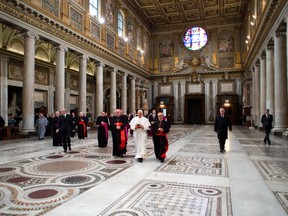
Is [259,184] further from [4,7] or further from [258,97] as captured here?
[258,97]

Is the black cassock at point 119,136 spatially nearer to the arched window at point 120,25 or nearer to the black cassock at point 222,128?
the black cassock at point 222,128

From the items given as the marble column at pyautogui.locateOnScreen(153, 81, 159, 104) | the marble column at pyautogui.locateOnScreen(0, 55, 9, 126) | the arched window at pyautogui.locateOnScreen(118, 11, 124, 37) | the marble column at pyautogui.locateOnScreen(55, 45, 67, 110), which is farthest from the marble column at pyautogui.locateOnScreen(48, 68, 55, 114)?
the marble column at pyautogui.locateOnScreen(153, 81, 159, 104)

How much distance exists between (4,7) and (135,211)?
11509mm

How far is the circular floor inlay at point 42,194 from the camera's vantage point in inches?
153

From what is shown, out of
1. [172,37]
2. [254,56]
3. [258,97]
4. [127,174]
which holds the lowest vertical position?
[127,174]

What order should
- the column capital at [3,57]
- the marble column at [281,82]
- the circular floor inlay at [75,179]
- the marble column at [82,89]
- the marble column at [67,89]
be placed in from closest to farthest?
1. the circular floor inlay at [75,179]
2. the marble column at [281,82]
3. the column capital at [3,57]
4. the marble column at [82,89]
5. the marble column at [67,89]

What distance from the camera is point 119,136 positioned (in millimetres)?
7570

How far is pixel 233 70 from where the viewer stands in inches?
1161

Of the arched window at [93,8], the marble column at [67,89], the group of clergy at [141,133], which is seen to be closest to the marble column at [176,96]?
the marble column at [67,89]

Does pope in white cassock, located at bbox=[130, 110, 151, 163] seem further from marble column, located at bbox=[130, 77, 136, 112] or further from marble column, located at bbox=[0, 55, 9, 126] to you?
marble column, located at bbox=[130, 77, 136, 112]

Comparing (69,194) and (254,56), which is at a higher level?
(254,56)

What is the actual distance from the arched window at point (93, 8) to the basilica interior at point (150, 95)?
0.57ft

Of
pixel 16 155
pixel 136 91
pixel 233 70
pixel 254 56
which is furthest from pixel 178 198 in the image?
pixel 233 70

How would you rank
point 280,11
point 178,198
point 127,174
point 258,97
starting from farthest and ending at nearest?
point 258,97 < point 280,11 < point 127,174 < point 178,198
